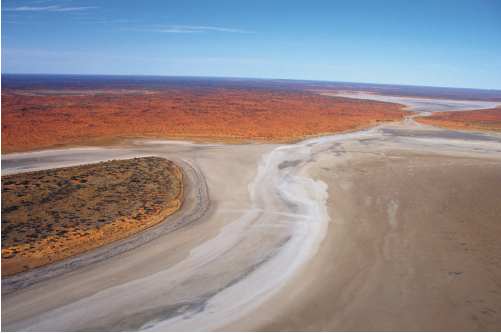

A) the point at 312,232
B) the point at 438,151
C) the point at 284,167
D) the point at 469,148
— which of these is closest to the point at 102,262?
the point at 312,232

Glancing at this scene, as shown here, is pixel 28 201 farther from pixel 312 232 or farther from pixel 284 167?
pixel 284 167

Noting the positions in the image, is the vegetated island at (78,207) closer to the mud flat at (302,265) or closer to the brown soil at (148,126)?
the mud flat at (302,265)

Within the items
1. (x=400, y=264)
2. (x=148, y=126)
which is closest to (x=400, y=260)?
(x=400, y=264)

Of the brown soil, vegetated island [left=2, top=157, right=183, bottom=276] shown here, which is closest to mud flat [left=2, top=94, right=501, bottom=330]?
vegetated island [left=2, top=157, right=183, bottom=276]

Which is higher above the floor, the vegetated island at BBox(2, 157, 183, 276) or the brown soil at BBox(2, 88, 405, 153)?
the brown soil at BBox(2, 88, 405, 153)

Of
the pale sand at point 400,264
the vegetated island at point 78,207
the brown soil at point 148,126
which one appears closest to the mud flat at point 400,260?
the pale sand at point 400,264

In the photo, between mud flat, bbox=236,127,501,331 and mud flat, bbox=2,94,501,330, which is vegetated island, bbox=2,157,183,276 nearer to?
mud flat, bbox=2,94,501,330
